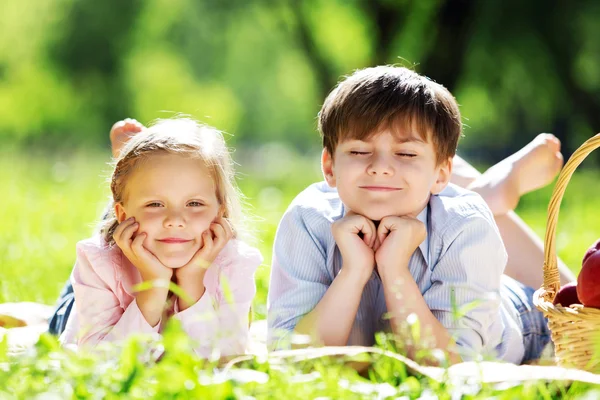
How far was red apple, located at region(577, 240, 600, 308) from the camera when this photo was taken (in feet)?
8.78

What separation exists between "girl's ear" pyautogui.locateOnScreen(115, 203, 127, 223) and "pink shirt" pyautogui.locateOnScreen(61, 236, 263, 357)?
0.10 meters

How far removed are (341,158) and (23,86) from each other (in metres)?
23.6

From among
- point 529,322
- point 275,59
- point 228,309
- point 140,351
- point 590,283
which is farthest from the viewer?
point 275,59

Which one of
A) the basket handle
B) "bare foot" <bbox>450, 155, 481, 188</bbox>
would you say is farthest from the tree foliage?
the basket handle

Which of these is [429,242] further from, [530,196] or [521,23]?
[521,23]

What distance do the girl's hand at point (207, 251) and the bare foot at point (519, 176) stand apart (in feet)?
4.60

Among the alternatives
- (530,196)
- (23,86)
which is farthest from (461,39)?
(23,86)

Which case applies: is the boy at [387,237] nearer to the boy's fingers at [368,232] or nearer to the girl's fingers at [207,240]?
the boy's fingers at [368,232]

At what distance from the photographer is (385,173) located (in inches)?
109

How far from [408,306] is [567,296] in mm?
658

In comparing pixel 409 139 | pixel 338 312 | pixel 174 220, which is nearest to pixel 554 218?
pixel 409 139

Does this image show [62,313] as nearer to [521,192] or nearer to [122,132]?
[122,132]

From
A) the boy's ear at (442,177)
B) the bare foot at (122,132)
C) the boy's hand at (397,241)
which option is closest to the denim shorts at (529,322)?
the boy's ear at (442,177)

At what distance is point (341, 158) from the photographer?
287cm
